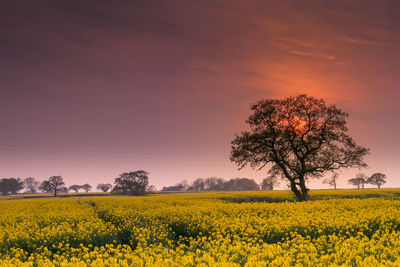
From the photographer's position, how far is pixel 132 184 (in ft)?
368

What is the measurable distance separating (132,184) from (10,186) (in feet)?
308

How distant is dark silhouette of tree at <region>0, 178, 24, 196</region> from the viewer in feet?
516

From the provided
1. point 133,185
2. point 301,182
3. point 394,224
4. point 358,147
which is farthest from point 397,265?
point 133,185

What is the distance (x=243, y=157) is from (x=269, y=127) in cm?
503

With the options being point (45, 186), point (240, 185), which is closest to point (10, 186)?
point (45, 186)

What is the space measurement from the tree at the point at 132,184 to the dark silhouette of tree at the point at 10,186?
3267 inches

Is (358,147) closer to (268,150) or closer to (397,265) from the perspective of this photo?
(268,150)

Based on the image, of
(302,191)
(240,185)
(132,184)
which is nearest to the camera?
(302,191)

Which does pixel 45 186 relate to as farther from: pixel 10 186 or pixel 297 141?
pixel 297 141

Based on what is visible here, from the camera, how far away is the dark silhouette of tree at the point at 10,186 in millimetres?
157125

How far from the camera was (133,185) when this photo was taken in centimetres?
11238

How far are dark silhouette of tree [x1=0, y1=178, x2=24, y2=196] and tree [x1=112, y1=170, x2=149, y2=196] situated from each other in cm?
8297

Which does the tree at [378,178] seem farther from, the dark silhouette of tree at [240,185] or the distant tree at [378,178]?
the dark silhouette of tree at [240,185]

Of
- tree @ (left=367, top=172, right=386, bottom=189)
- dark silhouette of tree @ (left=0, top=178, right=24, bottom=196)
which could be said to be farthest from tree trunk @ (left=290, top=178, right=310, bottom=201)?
dark silhouette of tree @ (left=0, top=178, right=24, bottom=196)
